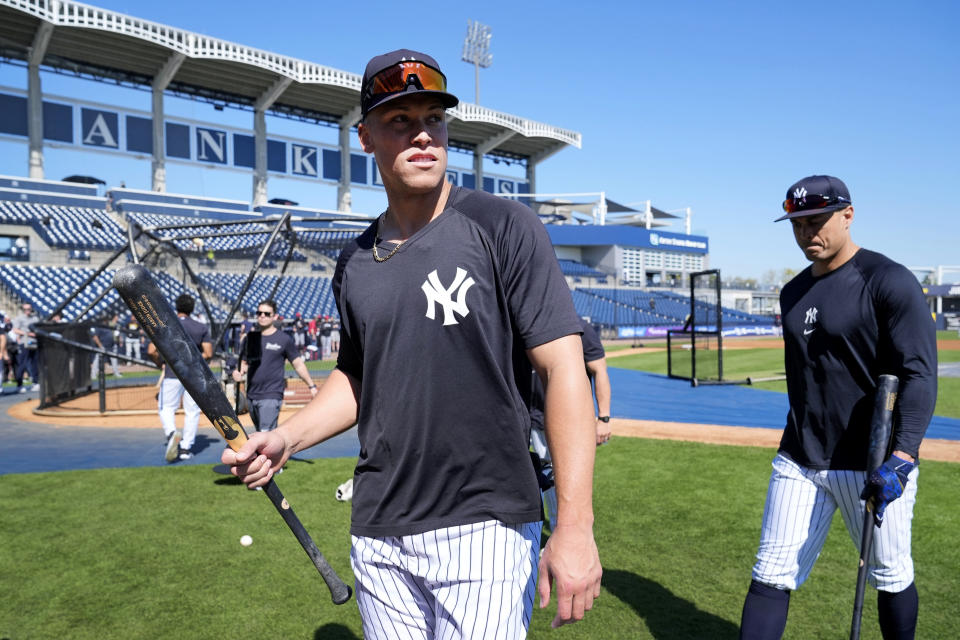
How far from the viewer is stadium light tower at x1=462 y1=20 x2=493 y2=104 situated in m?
52.2

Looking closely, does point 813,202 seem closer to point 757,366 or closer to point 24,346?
point 24,346

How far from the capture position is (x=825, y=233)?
9.57ft

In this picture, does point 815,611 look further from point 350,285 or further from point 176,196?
point 176,196

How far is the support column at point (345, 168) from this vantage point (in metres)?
39.9

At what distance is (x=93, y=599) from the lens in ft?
13.7

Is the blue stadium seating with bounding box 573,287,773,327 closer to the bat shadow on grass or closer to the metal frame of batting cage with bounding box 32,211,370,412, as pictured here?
the metal frame of batting cage with bounding box 32,211,370,412

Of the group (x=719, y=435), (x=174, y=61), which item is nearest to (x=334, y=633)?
(x=719, y=435)

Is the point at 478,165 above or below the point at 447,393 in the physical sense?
above

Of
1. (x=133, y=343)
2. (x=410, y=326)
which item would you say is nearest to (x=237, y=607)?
(x=410, y=326)

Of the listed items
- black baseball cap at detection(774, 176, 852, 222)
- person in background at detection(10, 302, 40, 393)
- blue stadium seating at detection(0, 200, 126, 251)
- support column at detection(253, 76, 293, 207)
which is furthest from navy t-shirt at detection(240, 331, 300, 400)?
support column at detection(253, 76, 293, 207)

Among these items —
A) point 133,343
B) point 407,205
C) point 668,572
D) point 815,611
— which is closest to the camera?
point 407,205

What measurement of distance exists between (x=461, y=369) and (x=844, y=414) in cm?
194

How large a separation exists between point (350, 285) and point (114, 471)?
707 centimetres

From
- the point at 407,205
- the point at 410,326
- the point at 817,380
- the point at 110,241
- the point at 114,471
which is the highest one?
the point at 110,241
